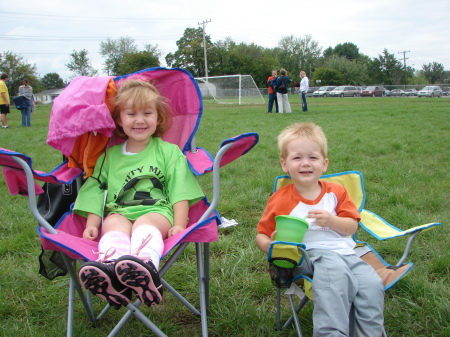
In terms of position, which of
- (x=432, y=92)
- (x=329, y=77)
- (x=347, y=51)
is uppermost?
(x=347, y=51)

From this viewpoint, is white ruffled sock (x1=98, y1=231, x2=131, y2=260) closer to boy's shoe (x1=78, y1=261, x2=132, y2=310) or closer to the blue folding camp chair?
boy's shoe (x1=78, y1=261, x2=132, y2=310)

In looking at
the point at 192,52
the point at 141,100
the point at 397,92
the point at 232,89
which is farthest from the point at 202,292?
the point at 192,52

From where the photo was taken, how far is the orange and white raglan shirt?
1810mm

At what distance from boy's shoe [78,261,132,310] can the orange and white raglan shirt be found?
26.3 inches

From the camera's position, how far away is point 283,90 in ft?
39.7

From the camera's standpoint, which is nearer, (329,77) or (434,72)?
(329,77)

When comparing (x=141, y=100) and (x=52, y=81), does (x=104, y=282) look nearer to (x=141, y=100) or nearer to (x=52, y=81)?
(x=141, y=100)

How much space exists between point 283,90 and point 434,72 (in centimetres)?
7806

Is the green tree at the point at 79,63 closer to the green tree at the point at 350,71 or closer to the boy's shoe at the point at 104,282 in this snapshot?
the green tree at the point at 350,71

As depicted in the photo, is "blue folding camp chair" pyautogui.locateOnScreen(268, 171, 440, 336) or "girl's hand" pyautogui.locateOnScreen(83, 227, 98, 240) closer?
"blue folding camp chair" pyautogui.locateOnScreen(268, 171, 440, 336)

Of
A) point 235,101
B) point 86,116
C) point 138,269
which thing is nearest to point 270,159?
point 86,116

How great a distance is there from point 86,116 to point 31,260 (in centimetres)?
128

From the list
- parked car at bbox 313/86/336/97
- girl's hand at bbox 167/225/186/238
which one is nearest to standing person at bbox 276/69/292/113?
girl's hand at bbox 167/225/186/238

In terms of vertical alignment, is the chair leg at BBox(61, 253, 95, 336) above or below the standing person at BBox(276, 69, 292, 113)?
below
